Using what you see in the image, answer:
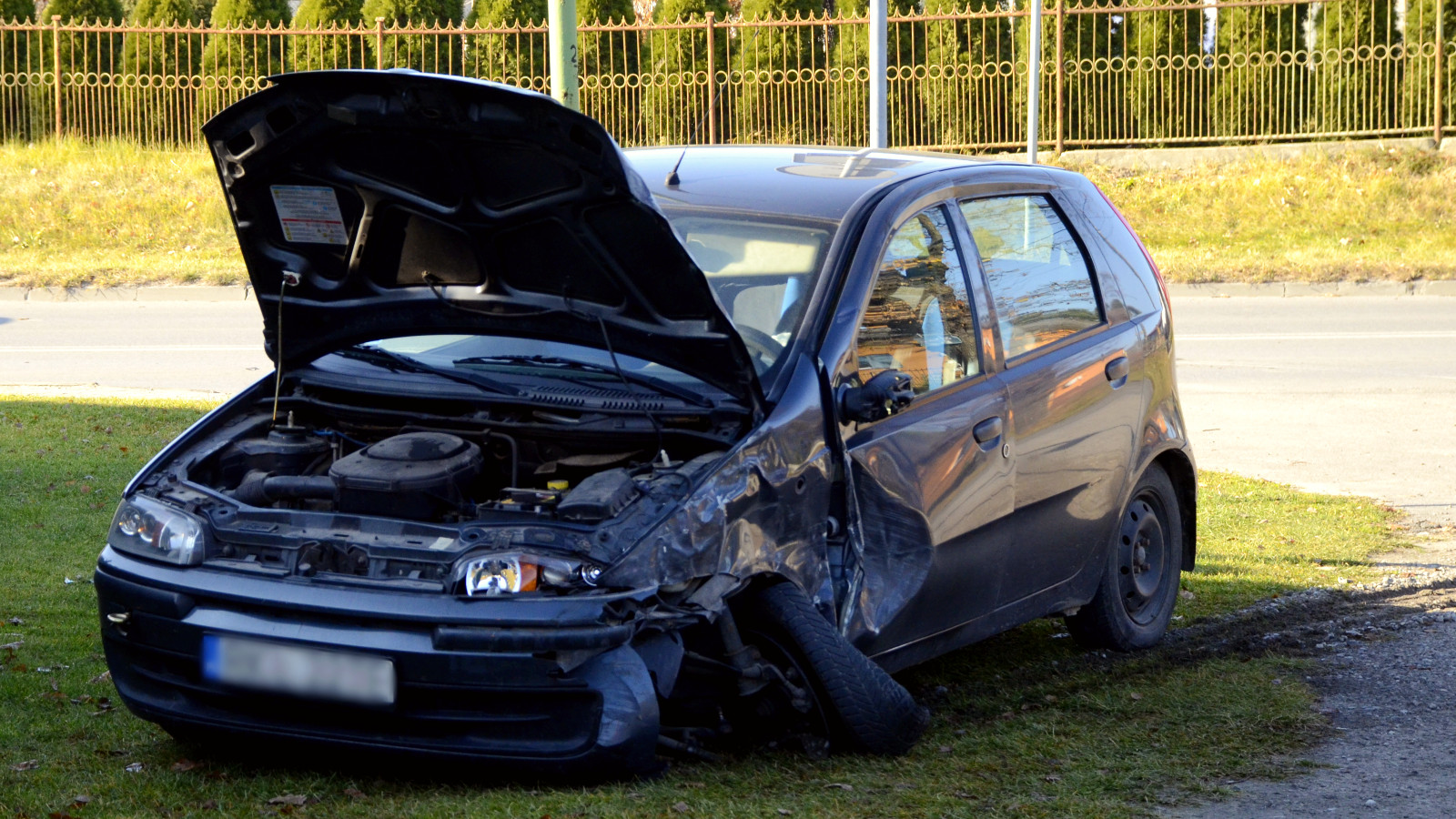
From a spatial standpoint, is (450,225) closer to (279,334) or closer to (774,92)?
(279,334)

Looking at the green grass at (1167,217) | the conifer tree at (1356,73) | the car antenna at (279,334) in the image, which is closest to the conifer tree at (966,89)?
the green grass at (1167,217)

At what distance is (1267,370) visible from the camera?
12562 millimetres

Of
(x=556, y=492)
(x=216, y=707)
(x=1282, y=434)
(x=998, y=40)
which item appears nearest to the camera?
(x=216, y=707)

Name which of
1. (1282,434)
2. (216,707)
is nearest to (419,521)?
(216,707)

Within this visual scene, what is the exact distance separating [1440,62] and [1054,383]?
19.9 m

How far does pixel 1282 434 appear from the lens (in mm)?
10133

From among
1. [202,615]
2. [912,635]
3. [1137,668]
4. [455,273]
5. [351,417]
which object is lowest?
[1137,668]

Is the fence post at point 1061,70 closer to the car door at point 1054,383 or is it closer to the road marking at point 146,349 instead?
the road marking at point 146,349

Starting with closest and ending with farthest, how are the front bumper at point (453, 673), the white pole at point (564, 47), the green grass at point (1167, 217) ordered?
the front bumper at point (453, 673) → the white pole at point (564, 47) → the green grass at point (1167, 217)

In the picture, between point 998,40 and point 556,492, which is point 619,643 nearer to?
point 556,492

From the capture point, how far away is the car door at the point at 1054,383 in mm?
4855

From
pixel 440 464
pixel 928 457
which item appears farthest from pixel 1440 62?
pixel 440 464

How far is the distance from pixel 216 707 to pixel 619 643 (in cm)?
109

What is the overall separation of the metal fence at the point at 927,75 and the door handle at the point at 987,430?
722 inches
